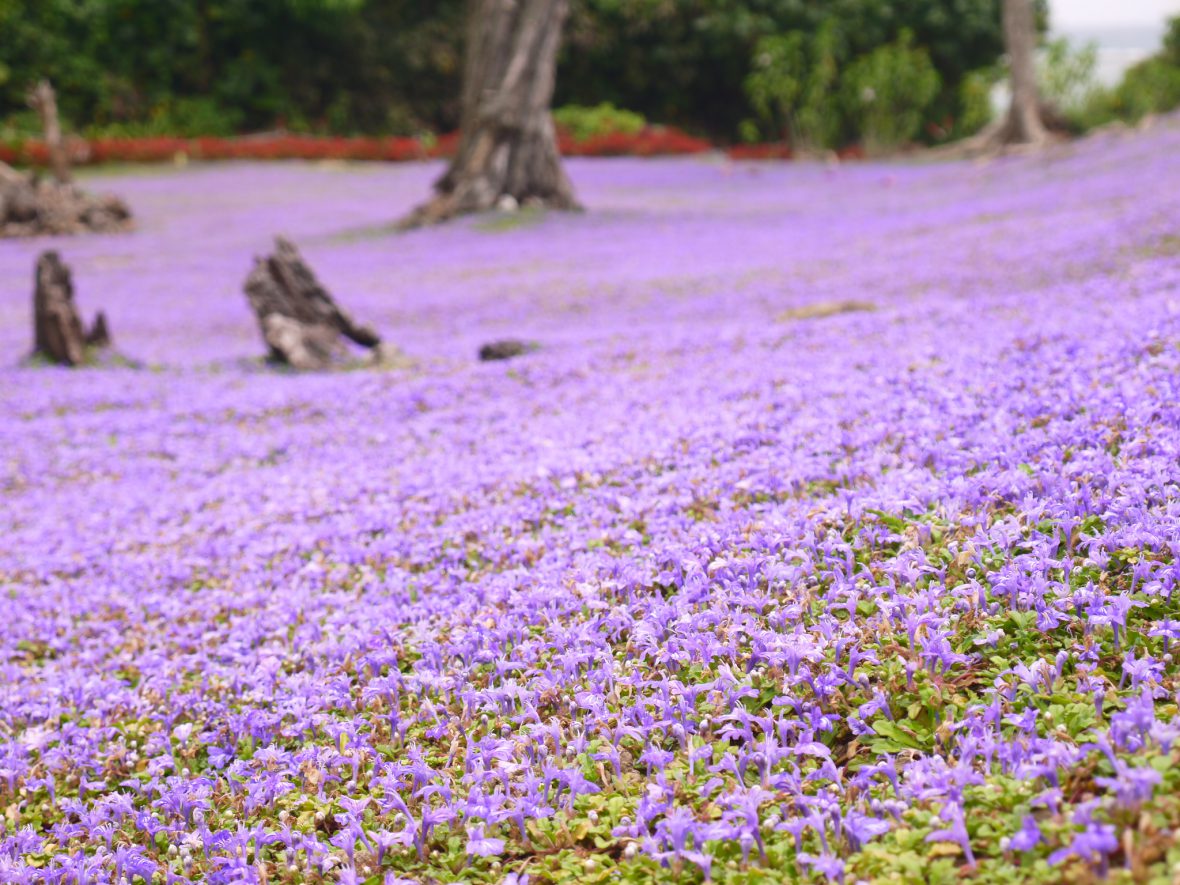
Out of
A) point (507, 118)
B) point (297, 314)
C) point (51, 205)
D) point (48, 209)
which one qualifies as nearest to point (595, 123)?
point (507, 118)

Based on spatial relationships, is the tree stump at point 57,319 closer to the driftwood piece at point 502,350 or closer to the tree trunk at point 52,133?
the driftwood piece at point 502,350

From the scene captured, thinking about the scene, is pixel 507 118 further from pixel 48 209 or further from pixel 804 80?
pixel 804 80

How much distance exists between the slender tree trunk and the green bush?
8.95 m

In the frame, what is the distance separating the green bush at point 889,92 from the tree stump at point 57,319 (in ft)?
136

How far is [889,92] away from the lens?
48.2m

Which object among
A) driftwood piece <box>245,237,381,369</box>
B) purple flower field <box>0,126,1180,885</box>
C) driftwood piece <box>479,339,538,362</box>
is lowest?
purple flower field <box>0,126,1180,885</box>

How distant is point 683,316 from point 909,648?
490 inches

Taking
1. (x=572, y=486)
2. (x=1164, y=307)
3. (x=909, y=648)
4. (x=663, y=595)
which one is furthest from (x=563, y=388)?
(x=909, y=648)

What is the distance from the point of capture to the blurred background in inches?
1815

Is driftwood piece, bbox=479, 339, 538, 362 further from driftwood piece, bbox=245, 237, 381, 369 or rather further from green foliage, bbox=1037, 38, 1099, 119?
green foliage, bbox=1037, 38, 1099, 119

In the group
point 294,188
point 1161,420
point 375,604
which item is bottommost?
point 375,604

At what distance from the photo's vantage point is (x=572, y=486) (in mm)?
5504

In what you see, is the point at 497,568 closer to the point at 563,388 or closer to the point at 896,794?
the point at 896,794

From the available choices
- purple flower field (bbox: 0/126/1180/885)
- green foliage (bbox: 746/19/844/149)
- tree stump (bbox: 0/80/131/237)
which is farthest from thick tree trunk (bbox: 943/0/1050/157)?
purple flower field (bbox: 0/126/1180/885)
